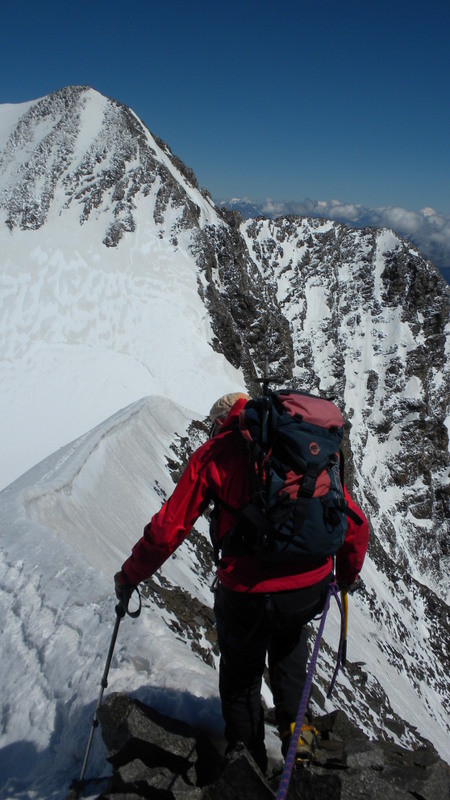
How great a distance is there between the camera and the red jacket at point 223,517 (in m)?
3.46

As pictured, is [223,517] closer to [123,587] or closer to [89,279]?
[123,587]

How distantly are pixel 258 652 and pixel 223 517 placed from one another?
0.95 m

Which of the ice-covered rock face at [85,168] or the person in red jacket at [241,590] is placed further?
the ice-covered rock face at [85,168]

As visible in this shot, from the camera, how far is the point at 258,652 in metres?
3.62

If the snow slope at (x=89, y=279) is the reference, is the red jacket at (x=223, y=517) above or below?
below

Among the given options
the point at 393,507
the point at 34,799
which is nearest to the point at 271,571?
the point at 34,799

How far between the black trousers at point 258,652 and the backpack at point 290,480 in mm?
368

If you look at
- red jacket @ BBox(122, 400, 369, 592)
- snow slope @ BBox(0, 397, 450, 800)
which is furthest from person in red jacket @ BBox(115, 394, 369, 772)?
snow slope @ BBox(0, 397, 450, 800)

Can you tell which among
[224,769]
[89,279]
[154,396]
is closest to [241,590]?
[224,769]

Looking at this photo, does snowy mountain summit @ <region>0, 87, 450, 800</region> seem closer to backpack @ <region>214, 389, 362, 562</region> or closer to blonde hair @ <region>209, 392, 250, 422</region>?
backpack @ <region>214, 389, 362, 562</region>

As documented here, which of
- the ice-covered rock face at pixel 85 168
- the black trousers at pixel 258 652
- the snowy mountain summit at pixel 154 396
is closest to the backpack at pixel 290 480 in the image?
the black trousers at pixel 258 652

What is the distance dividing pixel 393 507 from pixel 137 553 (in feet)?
271

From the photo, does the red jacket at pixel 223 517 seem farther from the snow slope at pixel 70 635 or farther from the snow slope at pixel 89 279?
the snow slope at pixel 89 279

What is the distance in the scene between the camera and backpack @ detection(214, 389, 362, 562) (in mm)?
3279
